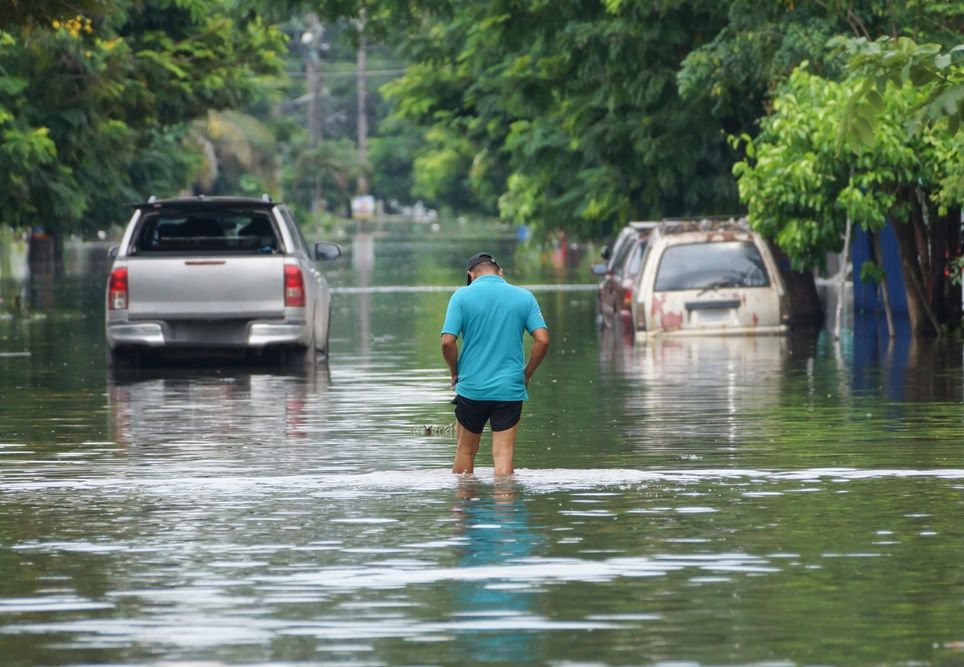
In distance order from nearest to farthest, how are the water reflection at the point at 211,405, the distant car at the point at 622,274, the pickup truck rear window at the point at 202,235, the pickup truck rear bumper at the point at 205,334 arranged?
1. the water reflection at the point at 211,405
2. the pickup truck rear bumper at the point at 205,334
3. the pickup truck rear window at the point at 202,235
4. the distant car at the point at 622,274

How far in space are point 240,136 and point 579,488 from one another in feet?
268

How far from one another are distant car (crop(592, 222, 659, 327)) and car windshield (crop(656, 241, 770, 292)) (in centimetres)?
110

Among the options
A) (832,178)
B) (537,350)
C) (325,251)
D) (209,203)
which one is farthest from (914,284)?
(537,350)

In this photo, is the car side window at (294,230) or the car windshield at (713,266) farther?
the car windshield at (713,266)

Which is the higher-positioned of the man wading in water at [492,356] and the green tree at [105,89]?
the green tree at [105,89]

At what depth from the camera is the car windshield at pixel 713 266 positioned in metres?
28.9

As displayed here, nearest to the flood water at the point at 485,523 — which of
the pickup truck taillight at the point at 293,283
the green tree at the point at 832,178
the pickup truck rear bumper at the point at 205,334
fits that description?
the pickup truck rear bumper at the point at 205,334

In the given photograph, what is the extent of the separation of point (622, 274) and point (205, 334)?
30.7 feet

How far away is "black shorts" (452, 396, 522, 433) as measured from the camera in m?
13.8

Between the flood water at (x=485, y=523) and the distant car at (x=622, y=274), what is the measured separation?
25.5 feet

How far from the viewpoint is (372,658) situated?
333 inches

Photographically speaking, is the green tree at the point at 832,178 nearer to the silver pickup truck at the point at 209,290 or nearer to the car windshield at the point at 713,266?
the car windshield at the point at 713,266

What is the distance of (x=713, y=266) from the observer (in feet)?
94.8

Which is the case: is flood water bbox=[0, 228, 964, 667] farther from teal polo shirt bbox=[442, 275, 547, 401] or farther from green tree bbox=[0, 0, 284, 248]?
green tree bbox=[0, 0, 284, 248]
